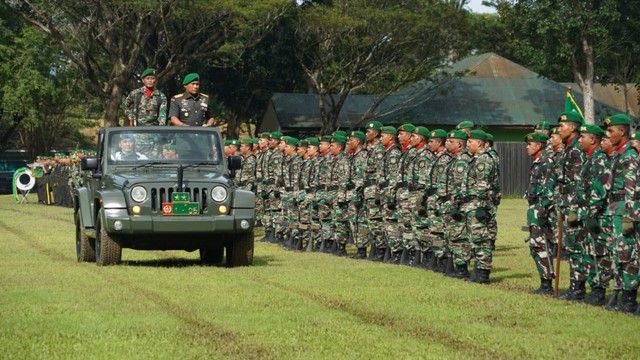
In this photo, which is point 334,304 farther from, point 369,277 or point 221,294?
point 369,277

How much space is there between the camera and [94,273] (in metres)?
16.1

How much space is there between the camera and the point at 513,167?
4941 cm

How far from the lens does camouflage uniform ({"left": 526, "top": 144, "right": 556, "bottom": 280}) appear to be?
46.8 ft

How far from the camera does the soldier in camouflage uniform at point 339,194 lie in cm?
2048

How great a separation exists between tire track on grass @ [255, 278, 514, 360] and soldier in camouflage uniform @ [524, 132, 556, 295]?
8.28ft

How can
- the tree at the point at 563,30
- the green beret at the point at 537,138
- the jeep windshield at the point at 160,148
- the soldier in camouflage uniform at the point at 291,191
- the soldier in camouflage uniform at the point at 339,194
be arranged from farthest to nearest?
the tree at the point at 563,30 → the soldier in camouflage uniform at the point at 291,191 → the soldier in camouflage uniform at the point at 339,194 → the jeep windshield at the point at 160,148 → the green beret at the point at 537,138

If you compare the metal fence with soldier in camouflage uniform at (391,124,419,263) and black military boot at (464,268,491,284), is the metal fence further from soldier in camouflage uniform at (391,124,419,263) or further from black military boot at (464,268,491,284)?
black military boot at (464,268,491,284)

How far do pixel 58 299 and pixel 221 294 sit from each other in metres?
1.67

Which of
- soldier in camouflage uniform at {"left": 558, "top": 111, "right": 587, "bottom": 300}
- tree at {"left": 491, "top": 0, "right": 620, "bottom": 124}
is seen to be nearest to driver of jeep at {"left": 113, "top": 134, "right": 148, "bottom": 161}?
soldier in camouflage uniform at {"left": 558, "top": 111, "right": 587, "bottom": 300}

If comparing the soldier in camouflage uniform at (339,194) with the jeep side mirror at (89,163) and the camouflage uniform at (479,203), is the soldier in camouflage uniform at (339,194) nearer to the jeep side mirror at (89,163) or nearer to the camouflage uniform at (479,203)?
the jeep side mirror at (89,163)

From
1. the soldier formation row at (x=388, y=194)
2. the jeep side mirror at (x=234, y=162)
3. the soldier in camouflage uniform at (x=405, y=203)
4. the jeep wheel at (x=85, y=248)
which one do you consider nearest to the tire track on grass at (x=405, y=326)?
the soldier formation row at (x=388, y=194)

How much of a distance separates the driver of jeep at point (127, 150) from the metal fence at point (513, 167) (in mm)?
32462

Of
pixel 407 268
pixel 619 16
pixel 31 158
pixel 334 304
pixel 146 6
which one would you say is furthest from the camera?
pixel 31 158

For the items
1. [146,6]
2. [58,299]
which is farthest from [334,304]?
[146,6]
